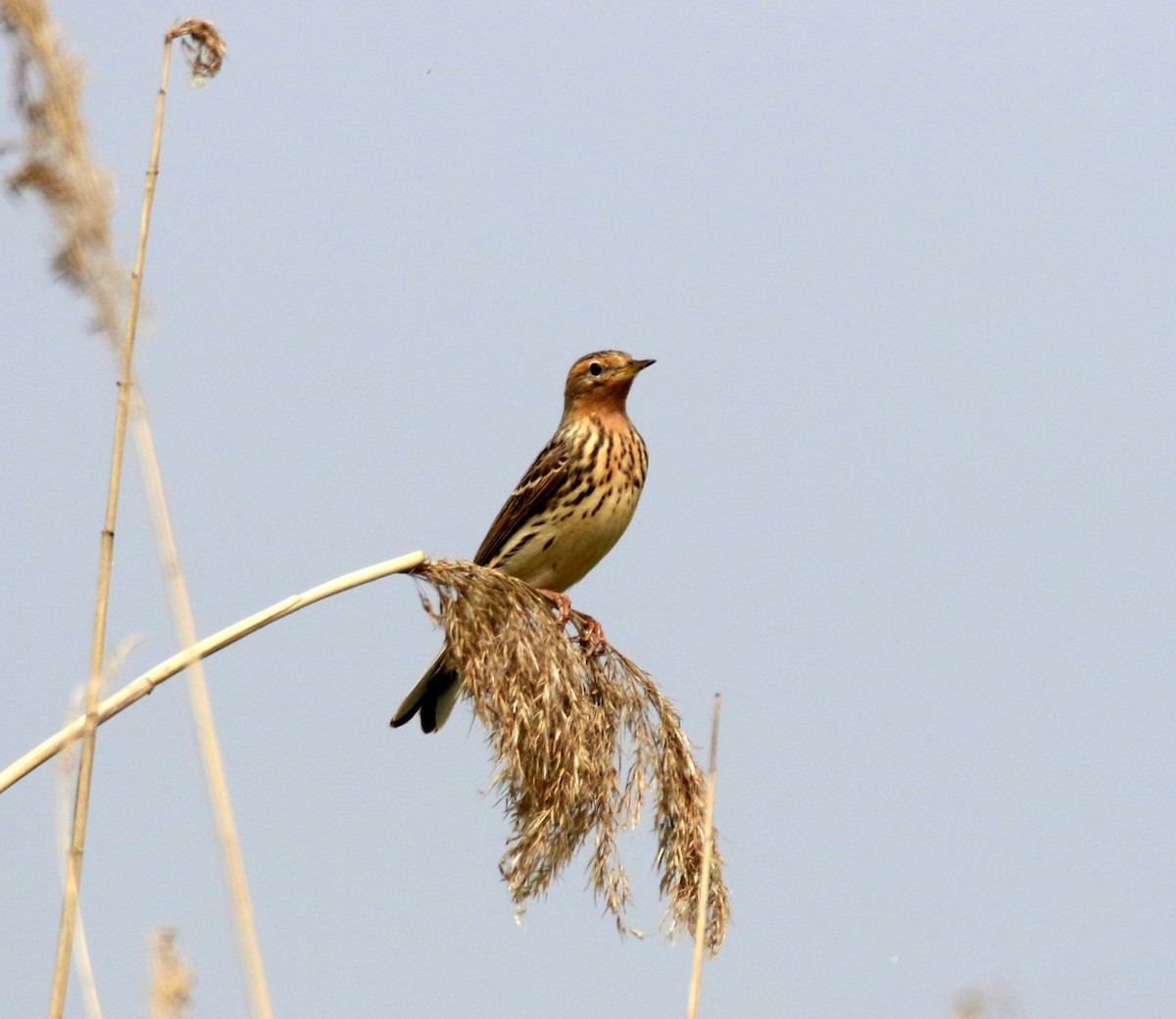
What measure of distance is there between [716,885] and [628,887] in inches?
9.3

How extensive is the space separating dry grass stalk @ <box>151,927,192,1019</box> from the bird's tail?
105 inches

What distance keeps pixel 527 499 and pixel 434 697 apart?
4.08 feet

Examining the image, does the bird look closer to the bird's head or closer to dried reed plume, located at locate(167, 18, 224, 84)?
the bird's head

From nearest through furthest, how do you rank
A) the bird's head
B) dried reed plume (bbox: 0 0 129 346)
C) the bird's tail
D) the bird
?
dried reed plume (bbox: 0 0 129 346), the bird's tail, the bird, the bird's head

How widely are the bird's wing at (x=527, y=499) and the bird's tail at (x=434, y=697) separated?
42.1 inches

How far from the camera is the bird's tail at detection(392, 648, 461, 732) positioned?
5336 mm

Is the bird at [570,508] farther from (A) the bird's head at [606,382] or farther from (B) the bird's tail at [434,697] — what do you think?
(B) the bird's tail at [434,697]

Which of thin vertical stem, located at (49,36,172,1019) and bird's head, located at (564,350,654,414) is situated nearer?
thin vertical stem, located at (49,36,172,1019)

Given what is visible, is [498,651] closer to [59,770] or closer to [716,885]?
[716,885]

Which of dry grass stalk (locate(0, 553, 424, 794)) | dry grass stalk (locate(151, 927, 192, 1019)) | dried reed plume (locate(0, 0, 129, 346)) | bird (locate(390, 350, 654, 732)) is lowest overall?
dry grass stalk (locate(151, 927, 192, 1019))

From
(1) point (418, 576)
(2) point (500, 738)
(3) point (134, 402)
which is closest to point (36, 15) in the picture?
(3) point (134, 402)

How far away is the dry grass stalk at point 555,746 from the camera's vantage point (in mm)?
3543

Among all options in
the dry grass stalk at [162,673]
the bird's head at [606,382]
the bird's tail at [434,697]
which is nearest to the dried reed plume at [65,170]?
the dry grass stalk at [162,673]

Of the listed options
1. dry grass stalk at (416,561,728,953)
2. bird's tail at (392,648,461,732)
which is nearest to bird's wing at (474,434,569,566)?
bird's tail at (392,648,461,732)
